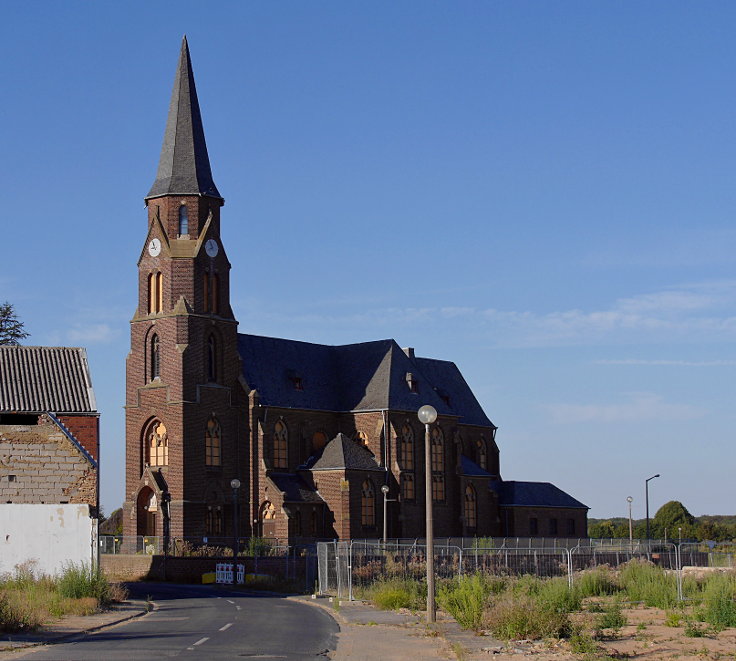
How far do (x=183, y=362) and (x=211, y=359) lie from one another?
9.69 feet

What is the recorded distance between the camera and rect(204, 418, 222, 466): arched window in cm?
7319

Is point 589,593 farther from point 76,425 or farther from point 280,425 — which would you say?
point 280,425

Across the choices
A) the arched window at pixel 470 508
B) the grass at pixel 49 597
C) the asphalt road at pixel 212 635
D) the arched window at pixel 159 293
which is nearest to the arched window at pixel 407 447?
the arched window at pixel 470 508

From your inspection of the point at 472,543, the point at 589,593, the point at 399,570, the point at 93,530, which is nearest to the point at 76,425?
the point at 93,530

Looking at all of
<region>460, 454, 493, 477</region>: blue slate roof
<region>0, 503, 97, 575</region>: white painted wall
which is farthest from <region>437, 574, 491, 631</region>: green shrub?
<region>460, 454, 493, 477</region>: blue slate roof

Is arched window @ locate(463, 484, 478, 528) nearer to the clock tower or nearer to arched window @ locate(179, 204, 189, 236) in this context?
the clock tower

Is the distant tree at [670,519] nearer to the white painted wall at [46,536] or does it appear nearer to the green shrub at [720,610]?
the white painted wall at [46,536]

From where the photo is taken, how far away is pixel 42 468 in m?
46.9

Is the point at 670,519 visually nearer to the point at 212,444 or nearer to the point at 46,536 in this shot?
the point at 212,444

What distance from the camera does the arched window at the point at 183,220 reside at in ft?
246

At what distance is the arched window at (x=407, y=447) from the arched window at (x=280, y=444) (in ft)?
26.1

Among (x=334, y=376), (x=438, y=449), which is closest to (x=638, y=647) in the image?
(x=438, y=449)

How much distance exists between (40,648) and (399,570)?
24092 mm

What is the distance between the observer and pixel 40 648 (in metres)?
24.3
